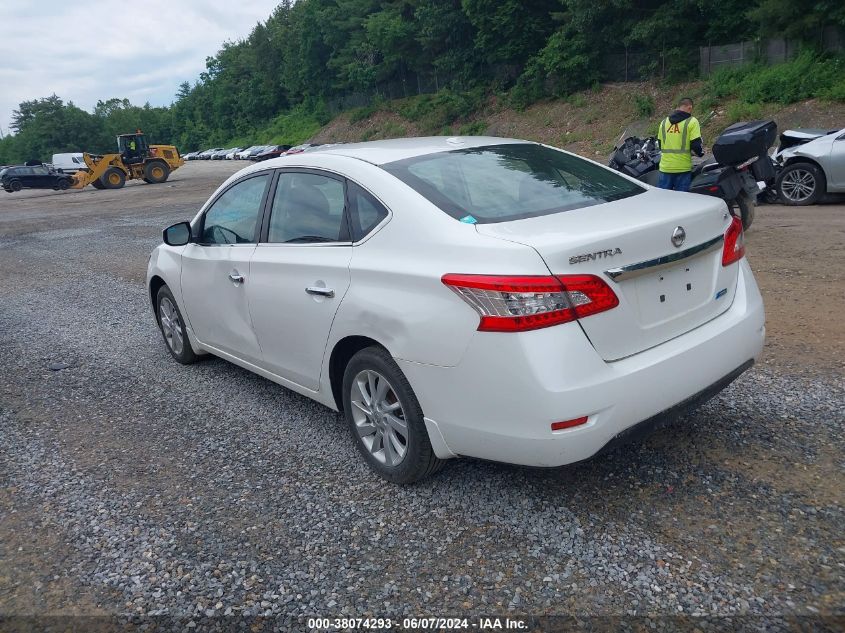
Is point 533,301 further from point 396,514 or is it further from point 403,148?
point 403,148

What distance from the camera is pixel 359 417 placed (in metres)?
3.56

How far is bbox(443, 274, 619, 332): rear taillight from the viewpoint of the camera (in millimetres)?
2658

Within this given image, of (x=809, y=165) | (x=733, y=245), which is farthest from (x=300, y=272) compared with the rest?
(x=809, y=165)

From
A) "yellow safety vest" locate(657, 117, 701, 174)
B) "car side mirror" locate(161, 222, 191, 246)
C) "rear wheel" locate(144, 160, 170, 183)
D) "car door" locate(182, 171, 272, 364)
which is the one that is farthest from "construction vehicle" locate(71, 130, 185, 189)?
"car door" locate(182, 171, 272, 364)

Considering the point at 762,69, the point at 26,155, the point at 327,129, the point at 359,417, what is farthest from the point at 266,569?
the point at 26,155

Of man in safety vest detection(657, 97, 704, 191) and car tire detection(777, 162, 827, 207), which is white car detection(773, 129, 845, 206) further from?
man in safety vest detection(657, 97, 704, 191)

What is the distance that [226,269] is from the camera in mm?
4414

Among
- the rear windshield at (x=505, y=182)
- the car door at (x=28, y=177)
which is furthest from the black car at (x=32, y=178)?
the rear windshield at (x=505, y=182)

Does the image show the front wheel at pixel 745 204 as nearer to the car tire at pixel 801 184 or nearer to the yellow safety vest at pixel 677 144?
the yellow safety vest at pixel 677 144

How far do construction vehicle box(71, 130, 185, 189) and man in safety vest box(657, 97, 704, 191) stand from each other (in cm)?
3093

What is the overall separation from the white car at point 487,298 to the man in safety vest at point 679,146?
5607 mm

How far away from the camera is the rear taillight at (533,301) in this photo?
2658 millimetres

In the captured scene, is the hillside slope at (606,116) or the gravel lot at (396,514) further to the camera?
the hillside slope at (606,116)

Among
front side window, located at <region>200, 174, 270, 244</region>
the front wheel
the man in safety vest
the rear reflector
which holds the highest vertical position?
front side window, located at <region>200, 174, 270, 244</region>
